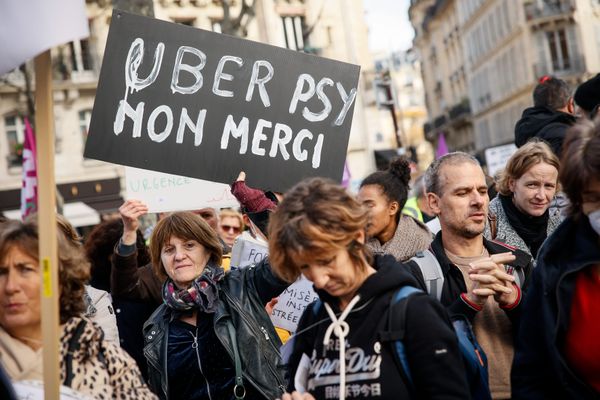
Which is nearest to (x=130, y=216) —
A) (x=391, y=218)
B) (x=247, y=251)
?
(x=247, y=251)

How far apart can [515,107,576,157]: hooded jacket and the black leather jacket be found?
2.42m

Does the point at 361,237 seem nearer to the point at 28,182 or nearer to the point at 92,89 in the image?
the point at 28,182

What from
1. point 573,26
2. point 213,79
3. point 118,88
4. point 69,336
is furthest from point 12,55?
point 573,26

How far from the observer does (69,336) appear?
9.54 feet

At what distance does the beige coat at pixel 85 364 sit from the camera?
2855mm

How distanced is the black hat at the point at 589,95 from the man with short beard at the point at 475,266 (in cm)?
114

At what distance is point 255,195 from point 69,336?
1956 mm

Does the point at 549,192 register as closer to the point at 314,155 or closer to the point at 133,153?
the point at 314,155

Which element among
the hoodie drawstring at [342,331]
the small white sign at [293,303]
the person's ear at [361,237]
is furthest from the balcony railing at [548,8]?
the hoodie drawstring at [342,331]

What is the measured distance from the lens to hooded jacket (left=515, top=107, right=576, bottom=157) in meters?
5.68

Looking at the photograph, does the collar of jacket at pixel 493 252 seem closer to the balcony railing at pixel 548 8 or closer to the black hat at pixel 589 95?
the black hat at pixel 589 95

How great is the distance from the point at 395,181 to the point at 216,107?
43.4 inches

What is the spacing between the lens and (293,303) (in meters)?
4.84

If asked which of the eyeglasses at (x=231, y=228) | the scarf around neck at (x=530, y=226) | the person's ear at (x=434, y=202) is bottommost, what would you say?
the scarf around neck at (x=530, y=226)
